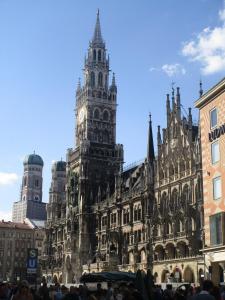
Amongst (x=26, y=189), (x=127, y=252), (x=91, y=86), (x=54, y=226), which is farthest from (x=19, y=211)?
(x=127, y=252)

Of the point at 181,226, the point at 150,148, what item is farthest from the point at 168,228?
the point at 150,148

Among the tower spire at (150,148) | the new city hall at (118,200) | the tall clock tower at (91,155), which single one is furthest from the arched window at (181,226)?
the tall clock tower at (91,155)

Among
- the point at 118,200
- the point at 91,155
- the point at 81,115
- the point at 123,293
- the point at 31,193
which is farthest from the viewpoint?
the point at 31,193

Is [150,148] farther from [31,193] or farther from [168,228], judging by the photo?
[31,193]

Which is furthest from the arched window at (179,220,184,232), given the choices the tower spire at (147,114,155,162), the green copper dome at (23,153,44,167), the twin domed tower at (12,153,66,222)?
the green copper dome at (23,153,44,167)

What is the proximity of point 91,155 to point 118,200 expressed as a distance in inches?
592

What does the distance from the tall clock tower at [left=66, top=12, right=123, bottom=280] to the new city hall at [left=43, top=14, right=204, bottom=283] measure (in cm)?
17

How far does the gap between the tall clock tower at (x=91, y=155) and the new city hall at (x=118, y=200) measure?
0.17m

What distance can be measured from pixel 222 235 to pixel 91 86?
68.9 m

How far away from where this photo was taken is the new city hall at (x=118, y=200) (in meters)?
59.7

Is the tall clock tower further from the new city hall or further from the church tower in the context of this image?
the church tower

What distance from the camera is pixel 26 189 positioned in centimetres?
17900

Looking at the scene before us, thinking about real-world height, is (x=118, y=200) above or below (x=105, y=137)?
below

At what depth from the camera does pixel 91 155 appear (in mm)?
91750
